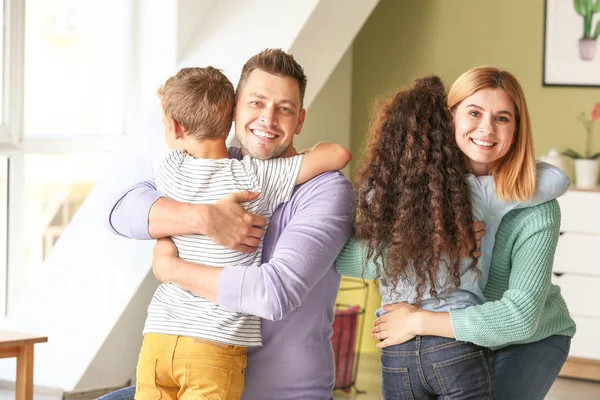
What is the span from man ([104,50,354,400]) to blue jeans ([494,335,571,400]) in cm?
40

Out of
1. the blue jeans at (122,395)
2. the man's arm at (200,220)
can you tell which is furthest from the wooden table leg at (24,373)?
the man's arm at (200,220)

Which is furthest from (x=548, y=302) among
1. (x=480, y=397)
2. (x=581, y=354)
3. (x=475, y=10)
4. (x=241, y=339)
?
(x=475, y=10)

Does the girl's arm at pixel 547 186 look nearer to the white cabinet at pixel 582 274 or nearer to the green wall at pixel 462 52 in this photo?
the white cabinet at pixel 582 274

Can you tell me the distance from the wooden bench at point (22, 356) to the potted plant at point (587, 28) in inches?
156

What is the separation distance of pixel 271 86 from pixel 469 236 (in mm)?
543

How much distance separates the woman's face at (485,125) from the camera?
196cm

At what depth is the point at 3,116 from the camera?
4.09 meters

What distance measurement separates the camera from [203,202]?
202cm

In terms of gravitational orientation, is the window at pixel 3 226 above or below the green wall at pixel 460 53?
below

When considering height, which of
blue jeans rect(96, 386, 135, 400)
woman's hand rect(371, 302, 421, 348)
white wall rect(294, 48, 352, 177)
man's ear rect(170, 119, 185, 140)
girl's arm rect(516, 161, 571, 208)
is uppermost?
white wall rect(294, 48, 352, 177)

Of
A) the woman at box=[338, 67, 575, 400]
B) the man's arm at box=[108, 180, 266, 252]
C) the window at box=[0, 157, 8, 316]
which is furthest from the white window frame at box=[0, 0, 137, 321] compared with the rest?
the woman at box=[338, 67, 575, 400]

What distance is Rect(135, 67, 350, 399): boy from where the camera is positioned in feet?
6.28

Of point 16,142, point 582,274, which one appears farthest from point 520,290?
point 582,274

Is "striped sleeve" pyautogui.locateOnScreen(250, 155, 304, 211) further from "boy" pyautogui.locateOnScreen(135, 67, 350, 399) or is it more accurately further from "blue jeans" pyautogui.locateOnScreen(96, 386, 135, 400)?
"blue jeans" pyautogui.locateOnScreen(96, 386, 135, 400)
